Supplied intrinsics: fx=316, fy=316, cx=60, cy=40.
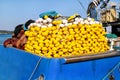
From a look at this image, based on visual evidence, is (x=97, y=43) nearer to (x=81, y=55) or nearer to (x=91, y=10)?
(x=81, y=55)

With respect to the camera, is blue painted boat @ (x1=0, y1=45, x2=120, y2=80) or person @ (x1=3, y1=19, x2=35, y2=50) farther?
person @ (x1=3, y1=19, x2=35, y2=50)

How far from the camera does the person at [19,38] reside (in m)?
6.63

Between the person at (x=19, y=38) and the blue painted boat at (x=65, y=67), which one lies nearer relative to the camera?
the blue painted boat at (x=65, y=67)

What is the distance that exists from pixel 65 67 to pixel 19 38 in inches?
78.8

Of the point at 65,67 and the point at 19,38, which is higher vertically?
the point at 19,38

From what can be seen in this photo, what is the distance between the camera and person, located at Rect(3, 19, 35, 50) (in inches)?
261

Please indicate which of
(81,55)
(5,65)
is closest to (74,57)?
(81,55)

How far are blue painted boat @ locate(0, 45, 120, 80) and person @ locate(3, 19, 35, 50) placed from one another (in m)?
0.30

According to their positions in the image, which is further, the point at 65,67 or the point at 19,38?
the point at 19,38

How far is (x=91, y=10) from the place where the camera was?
34.5 ft

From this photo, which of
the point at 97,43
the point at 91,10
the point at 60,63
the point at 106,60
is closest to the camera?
the point at 60,63

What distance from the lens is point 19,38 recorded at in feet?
22.8

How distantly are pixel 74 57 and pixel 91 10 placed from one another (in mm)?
5376

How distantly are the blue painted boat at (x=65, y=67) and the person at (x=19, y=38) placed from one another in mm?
297
